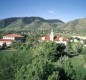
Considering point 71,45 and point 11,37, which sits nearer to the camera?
point 71,45

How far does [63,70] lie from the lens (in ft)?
127

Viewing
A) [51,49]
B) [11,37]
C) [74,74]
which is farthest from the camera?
[11,37]

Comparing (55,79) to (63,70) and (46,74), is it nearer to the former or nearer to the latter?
(46,74)

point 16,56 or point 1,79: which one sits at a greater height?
point 16,56

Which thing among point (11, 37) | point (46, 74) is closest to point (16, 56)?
point (46, 74)

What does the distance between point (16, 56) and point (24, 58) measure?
5.05ft

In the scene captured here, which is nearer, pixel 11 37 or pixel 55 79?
pixel 55 79

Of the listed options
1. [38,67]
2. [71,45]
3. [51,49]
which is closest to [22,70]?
[38,67]

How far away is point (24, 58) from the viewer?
40.7 m

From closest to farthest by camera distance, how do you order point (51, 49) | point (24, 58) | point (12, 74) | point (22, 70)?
1. point (22, 70)
2. point (12, 74)
3. point (24, 58)
4. point (51, 49)

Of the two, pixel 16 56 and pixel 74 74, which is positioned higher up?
pixel 16 56

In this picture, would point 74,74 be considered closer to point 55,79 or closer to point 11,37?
point 55,79

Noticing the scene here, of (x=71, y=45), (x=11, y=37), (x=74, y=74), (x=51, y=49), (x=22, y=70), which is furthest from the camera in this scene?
(x=11, y=37)

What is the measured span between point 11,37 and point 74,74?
356 feet
